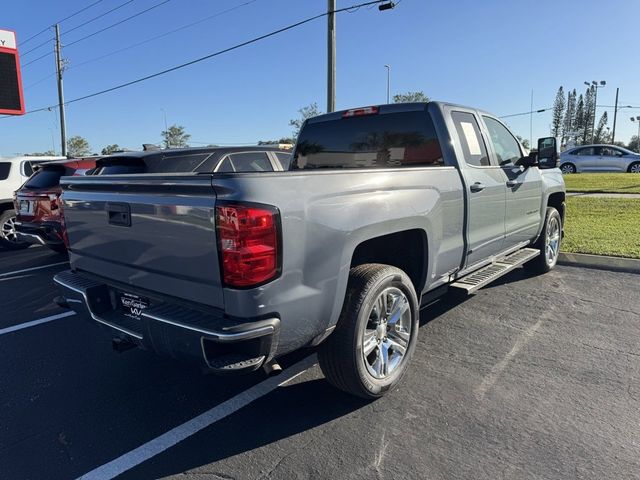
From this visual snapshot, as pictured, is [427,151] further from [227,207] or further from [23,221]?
[23,221]

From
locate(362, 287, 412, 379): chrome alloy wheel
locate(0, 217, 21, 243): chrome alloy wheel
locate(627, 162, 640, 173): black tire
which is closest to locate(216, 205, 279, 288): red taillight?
locate(362, 287, 412, 379): chrome alloy wheel

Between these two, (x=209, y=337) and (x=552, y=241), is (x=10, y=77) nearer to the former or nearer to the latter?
(x=552, y=241)

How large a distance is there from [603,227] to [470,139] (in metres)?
5.81

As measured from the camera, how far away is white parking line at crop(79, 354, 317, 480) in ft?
8.70

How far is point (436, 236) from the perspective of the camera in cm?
369

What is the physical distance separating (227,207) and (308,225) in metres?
0.46

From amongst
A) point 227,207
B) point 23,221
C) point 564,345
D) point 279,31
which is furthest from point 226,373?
point 279,31

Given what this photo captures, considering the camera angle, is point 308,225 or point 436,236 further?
point 436,236

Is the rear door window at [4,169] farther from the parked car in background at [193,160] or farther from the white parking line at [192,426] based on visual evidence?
the white parking line at [192,426]

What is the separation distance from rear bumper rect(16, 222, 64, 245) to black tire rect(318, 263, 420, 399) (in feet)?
19.8

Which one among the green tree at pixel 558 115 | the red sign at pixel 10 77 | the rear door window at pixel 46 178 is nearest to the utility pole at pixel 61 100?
the red sign at pixel 10 77

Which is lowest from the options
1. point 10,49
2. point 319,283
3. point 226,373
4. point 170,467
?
point 170,467

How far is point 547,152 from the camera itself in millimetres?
5207

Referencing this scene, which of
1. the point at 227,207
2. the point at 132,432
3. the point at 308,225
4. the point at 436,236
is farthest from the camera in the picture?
the point at 436,236
